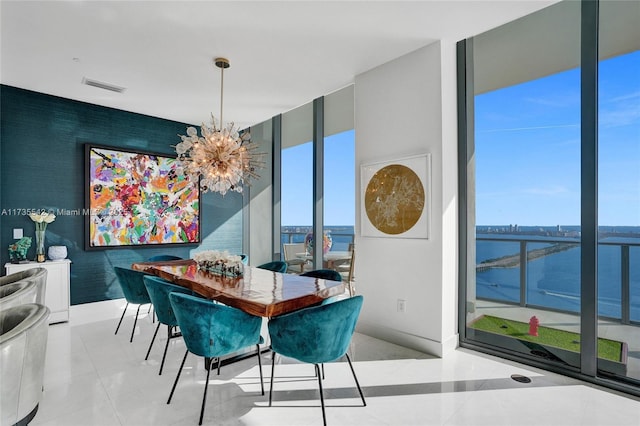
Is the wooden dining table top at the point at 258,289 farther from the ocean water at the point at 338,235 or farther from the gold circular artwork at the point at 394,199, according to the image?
the ocean water at the point at 338,235

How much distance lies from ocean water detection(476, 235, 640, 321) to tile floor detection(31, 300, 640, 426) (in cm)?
61

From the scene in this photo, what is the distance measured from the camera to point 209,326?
2.19m

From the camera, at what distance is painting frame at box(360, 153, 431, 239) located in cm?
333

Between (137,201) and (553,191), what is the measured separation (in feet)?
17.5

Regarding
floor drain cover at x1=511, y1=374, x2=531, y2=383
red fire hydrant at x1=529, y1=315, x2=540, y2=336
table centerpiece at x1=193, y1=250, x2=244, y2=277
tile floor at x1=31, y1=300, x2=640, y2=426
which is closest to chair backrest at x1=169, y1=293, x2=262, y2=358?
tile floor at x1=31, y1=300, x2=640, y2=426

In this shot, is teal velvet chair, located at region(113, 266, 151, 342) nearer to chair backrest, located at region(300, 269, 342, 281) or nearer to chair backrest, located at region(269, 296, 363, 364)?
chair backrest, located at region(300, 269, 342, 281)

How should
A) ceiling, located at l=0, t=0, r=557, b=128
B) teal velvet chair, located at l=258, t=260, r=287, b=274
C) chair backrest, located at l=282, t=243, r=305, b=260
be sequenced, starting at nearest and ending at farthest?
ceiling, located at l=0, t=0, r=557, b=128, teal velvet chair, located at l=258, t=260, r=287, b=274, chair backrest, located at l=282, t=243, r=305, b=260

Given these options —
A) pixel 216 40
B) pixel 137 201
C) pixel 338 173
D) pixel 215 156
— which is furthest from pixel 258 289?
pixel 137 201

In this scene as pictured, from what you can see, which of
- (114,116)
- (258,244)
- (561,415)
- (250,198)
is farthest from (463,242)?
(114,116)

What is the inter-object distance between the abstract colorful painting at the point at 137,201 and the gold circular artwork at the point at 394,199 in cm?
317

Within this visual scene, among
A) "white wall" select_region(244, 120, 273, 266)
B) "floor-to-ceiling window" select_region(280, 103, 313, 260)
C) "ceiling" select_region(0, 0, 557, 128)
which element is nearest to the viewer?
"ceiling" select_region(0, 0, 557, 128)

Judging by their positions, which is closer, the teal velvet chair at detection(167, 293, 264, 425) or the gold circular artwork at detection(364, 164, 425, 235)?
the teal velvet chair at detection(167, 293, 264, 425)

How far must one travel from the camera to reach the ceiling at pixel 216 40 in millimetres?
2766

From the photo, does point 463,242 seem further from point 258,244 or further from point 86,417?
point 258,244
